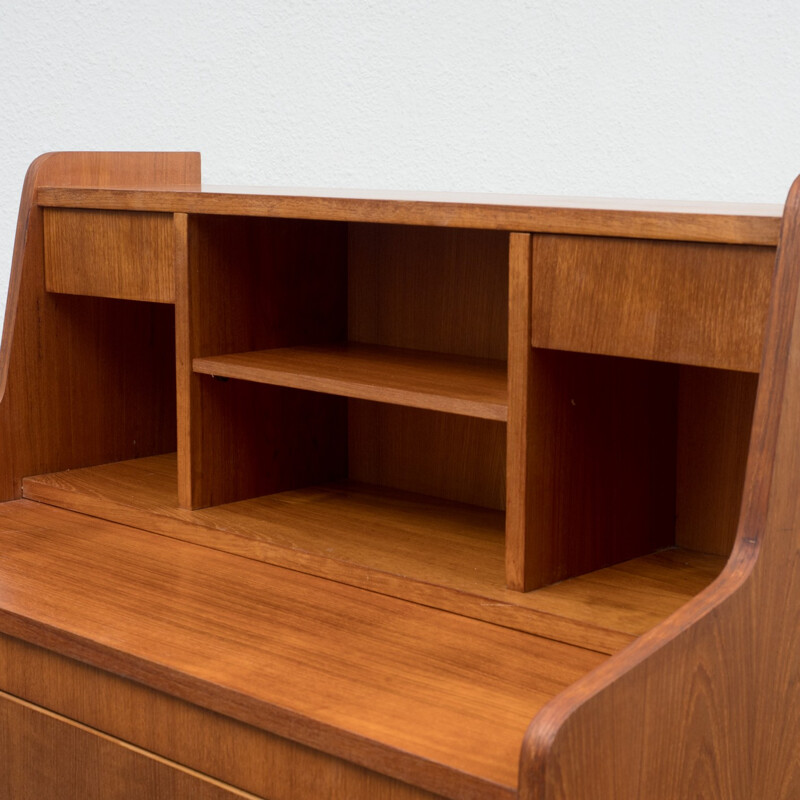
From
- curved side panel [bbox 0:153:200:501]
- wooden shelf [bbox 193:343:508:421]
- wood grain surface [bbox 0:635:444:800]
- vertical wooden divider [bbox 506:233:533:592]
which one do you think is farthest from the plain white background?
wood grain surface [bbox 0:635:444:800]

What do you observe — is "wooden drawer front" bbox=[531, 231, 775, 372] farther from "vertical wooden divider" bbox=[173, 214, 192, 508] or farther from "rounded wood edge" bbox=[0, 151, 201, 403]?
"rounded wood edge" bbox=[0, 151, 201, 403]

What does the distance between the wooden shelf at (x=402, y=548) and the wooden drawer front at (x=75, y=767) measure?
1.09 feet

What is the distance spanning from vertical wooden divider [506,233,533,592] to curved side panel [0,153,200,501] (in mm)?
858

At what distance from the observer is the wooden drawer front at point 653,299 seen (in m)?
1.17

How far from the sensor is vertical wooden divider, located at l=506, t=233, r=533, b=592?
133 centimetres

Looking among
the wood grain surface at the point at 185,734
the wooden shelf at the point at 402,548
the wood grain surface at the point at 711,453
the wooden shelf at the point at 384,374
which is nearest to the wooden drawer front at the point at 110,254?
the wooden shelf at the point at 384,374

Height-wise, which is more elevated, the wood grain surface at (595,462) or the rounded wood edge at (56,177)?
the rounded wood edge at (56,177)

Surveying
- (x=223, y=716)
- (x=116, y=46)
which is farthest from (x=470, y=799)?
(x=116, y=46)

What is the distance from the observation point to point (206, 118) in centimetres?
306

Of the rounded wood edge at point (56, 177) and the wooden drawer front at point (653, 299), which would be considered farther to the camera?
the rounded wood edge at point (56, 177)

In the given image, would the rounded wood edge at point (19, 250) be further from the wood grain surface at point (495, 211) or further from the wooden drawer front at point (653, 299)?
the wooden drawer front at point (653, 299)

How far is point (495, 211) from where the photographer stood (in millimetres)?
1351

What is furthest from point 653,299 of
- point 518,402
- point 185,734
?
point 185,734

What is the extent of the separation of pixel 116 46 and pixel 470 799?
101 inches
